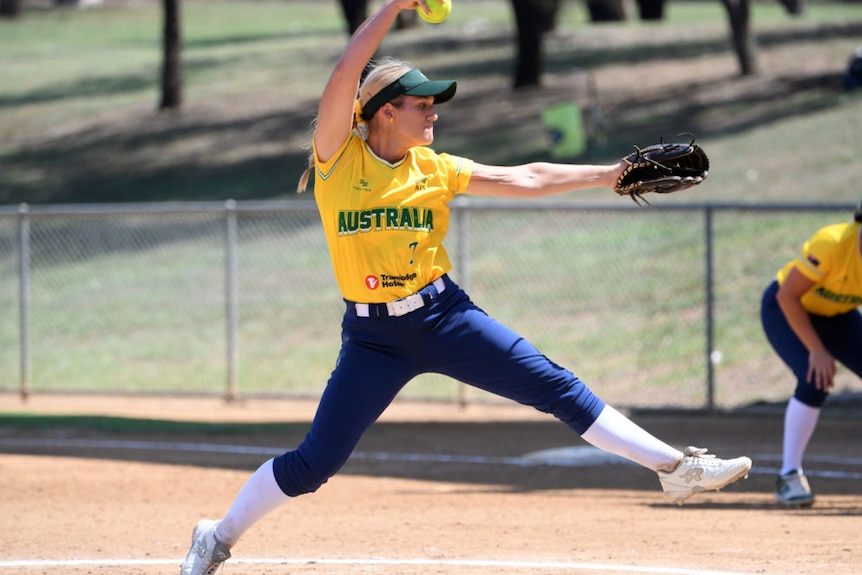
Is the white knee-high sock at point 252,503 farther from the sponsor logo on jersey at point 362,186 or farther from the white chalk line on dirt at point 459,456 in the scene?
the white chalk line on dirt at point 459,456

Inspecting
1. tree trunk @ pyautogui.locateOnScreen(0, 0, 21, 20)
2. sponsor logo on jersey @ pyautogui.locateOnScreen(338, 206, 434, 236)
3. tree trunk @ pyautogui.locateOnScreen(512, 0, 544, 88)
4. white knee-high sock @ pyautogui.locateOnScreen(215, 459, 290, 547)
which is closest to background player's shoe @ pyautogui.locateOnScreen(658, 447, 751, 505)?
sponsor logo on jersey @ pyautogui.locateOnScreen(338, 206, 434, 236)

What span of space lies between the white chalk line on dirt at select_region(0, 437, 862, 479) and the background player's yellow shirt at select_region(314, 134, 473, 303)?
4.86 m

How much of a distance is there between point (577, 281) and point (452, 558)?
9737 millimetres

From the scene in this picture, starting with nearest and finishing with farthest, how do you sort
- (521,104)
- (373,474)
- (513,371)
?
(513,371)
(373,474)
(521,104)

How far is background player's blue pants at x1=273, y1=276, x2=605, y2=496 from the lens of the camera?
4.96 metres

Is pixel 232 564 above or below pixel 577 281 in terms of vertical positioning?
above

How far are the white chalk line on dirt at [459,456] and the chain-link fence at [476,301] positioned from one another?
244 cm

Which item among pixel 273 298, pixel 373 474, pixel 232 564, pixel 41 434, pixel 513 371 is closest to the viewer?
pixel 513 371

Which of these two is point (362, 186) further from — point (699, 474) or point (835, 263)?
point (835, 263)

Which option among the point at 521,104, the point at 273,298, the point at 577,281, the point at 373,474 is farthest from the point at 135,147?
the point at 373,474

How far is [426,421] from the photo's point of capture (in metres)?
12.1

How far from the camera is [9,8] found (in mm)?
51000

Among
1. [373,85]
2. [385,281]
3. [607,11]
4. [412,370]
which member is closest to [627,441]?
[412,370]

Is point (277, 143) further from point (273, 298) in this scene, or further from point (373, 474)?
point (373, 474)
